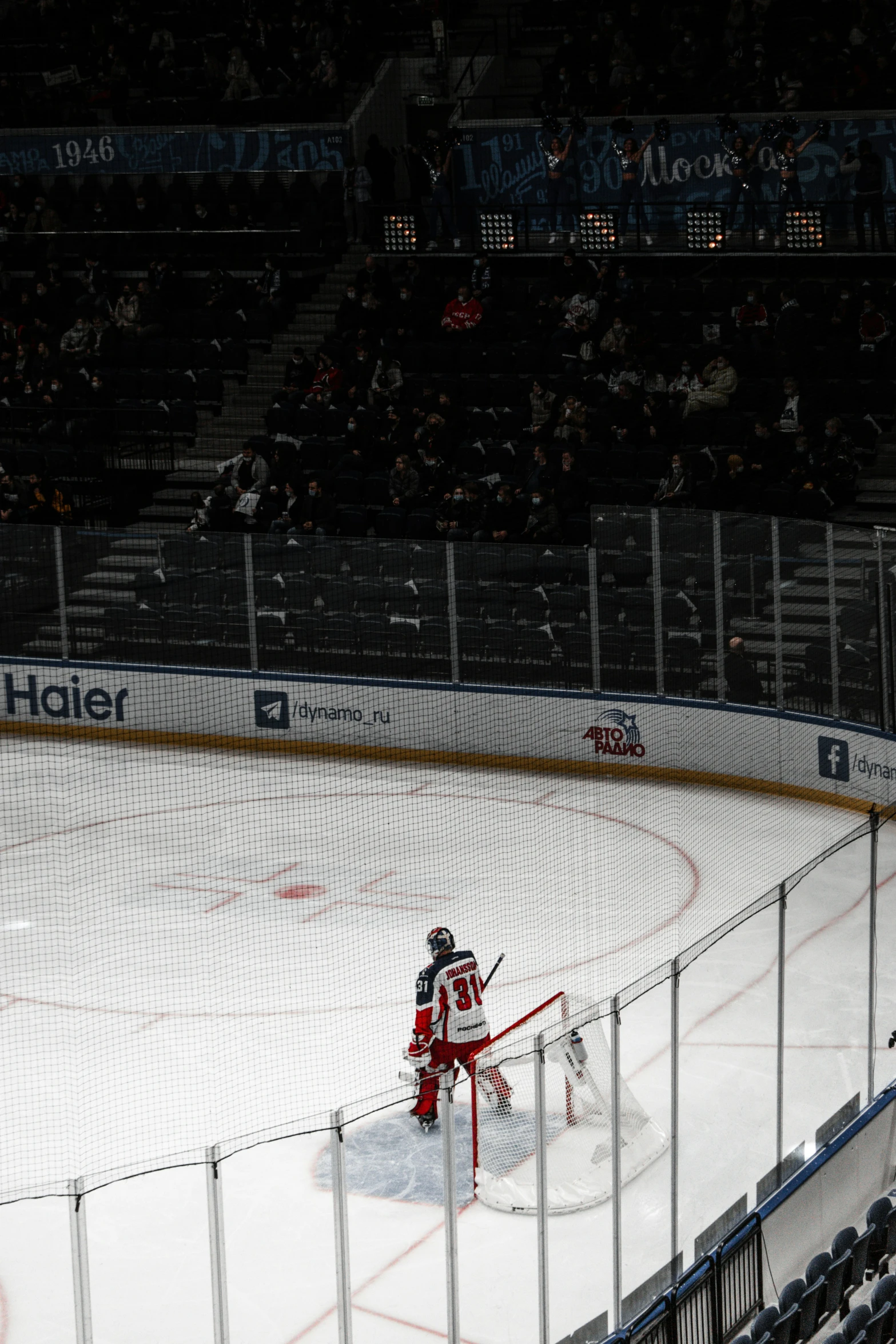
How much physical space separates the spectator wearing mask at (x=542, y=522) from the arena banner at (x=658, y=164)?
196 inches

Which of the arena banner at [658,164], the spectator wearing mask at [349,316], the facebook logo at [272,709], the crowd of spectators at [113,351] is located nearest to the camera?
the facebook logo at [272,709]

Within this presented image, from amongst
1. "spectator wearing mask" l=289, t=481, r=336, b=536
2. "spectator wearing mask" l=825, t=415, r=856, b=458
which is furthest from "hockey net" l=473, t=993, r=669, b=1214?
"spectator wearing mask" l=289, t=481, r=336, b=536

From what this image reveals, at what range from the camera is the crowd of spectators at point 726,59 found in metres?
20.0

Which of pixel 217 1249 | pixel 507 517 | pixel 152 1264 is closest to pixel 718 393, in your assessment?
pixel 507 517

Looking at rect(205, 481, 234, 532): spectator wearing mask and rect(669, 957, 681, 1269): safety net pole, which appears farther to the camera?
rect(205, 481, 234, 532): spectator wearing mask

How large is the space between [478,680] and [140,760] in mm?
3261

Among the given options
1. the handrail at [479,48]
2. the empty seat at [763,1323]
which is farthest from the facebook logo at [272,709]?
the empty seat at [763,1323]

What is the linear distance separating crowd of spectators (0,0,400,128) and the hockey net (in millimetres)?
17902

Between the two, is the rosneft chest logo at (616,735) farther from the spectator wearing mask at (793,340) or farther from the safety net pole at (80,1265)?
the safety net pole at (80,1265)

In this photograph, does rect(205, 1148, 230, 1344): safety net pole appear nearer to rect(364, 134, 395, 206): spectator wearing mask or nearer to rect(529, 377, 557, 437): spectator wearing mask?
rect(529, 377, 557, 437): spectator wearing mask

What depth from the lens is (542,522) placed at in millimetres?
17000

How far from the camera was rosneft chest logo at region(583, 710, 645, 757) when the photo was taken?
16.1m

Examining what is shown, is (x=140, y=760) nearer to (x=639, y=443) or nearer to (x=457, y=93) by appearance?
(x=639, y=443)

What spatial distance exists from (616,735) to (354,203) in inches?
361
